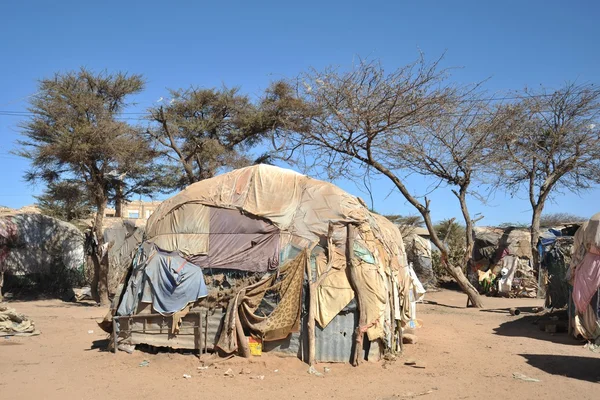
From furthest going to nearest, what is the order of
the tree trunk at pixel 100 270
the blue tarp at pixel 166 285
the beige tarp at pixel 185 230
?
the tree trunk at pixel 100 270 < the beige tarp at pixel 185 230 < the blue tarp at pixel 166 285

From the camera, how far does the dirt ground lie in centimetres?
782

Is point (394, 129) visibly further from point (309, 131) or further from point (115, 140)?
point (115, 140)

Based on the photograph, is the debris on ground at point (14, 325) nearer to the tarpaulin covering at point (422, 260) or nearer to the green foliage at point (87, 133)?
the green foliage at point (87, 133)

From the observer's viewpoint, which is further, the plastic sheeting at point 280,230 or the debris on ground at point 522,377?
the plastic sheeting at point 280,230

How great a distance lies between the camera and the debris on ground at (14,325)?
12.1 meters

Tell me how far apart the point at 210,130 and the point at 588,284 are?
15232 millimetres

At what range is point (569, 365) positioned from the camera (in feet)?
30.7

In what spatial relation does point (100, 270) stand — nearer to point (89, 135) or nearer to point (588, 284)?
point (89, 135)

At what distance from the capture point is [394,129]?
15375 millimetres

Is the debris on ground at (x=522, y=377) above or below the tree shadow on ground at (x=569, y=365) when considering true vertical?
below

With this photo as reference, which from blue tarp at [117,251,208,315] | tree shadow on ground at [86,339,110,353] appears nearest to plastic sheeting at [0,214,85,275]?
tree shadow on ground at [86,339,110,353]

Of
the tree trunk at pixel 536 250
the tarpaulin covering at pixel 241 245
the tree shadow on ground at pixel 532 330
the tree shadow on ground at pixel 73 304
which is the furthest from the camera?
the tree trunk at pixel 536 250

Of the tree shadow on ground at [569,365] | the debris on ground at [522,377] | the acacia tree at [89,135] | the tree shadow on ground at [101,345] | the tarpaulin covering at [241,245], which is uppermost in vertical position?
the acacia tree at [89,135]

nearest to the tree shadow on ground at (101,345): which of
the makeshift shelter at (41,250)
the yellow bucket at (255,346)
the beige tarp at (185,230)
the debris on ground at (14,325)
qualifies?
the debris on ground at (14,325)
